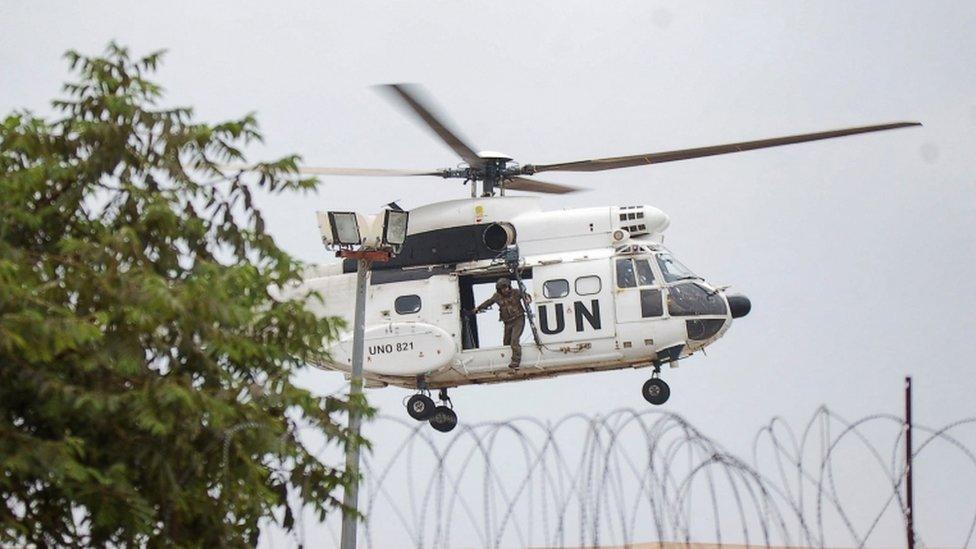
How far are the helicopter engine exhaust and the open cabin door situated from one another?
2.26ft

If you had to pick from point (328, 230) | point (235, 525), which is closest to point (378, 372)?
point (328, 230)

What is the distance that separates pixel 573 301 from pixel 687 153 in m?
2.98

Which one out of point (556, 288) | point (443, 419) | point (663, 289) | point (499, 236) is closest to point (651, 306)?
point (663, 289)

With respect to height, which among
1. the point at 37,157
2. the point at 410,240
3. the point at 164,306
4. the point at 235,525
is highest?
the point at 410,240

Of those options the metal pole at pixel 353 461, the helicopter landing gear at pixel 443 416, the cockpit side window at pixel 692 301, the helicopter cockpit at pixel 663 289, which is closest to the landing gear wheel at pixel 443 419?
the helicopter landing gear at pixel 443 416

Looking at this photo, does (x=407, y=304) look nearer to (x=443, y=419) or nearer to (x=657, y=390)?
(x=443, y=419)

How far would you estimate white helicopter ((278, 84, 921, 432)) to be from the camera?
31453 millimetres

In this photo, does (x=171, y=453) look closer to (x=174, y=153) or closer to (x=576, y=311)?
(x=174, y=153)

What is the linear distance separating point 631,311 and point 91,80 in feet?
41.3

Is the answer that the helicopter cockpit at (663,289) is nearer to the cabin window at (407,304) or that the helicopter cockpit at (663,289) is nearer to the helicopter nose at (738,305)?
the helicopter nose at (738,305)

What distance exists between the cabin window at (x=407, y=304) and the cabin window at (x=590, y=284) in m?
2.80

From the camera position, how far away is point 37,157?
67.5ft

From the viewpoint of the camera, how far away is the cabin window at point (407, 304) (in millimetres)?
32656

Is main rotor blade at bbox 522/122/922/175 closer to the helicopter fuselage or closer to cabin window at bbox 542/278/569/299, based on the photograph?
the helicopter fuselage
